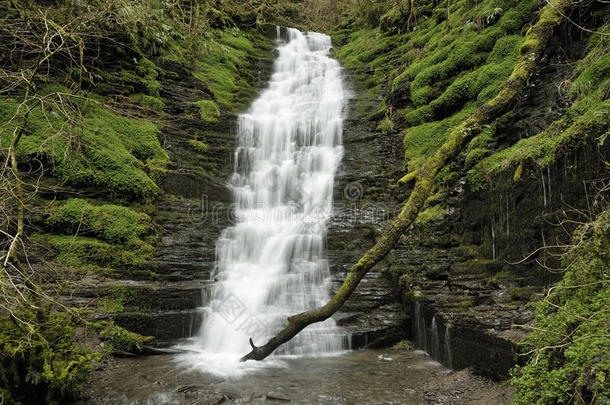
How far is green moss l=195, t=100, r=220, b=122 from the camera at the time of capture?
12957 millimetres

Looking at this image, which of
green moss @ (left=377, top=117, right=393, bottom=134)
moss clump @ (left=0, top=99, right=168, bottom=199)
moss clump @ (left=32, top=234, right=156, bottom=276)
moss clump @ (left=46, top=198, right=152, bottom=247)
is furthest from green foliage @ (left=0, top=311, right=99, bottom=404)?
green moss @ (left=377, top=117, right=393, bottom=134)

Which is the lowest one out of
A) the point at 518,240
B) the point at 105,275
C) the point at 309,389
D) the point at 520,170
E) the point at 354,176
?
the point at 309,389

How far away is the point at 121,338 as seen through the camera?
6352 mm

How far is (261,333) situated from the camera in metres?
7.22

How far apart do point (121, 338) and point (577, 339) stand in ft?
21.0

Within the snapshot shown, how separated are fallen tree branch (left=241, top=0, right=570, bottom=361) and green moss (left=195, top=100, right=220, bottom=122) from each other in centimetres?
912

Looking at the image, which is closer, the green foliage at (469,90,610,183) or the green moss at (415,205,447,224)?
the green foliage at (469,90,610,183)

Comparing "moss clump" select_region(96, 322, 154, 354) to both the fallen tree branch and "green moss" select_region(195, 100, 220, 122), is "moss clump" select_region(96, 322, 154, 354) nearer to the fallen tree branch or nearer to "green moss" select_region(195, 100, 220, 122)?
the fallen tree branch

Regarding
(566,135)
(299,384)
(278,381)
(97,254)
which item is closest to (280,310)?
(278,381)

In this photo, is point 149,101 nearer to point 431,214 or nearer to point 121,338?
point 121,338

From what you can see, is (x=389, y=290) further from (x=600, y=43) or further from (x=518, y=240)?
(x=600, y=43)

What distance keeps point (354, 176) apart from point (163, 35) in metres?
7.94

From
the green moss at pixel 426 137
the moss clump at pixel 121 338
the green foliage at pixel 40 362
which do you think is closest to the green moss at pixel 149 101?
the moss clump at pixel 121 338

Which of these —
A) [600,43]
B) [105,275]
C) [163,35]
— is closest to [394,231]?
[600,43]
